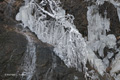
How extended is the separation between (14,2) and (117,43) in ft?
21.6

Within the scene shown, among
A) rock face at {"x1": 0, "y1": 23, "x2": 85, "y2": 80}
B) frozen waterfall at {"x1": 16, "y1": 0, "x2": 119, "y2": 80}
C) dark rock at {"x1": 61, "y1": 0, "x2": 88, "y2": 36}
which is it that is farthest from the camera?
dark rock at {"x1": 61, "y1": 0, "x2": 88, "y2": 36}

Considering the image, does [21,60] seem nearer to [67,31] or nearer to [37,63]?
[37,63]

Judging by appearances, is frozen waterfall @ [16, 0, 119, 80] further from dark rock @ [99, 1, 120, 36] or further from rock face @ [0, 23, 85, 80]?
rock face @ [0, 23, 85, 80]

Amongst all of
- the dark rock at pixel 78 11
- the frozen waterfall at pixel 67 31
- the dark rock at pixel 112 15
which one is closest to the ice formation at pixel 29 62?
the frozen waterfall at pixel 67 31

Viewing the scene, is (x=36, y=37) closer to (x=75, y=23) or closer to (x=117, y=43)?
(x=75, y=23)

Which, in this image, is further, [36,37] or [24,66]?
[36,37]

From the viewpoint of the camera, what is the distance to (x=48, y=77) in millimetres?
6840

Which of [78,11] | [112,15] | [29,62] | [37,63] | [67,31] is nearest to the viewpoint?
[37,63]

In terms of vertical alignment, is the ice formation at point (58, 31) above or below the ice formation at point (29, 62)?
above

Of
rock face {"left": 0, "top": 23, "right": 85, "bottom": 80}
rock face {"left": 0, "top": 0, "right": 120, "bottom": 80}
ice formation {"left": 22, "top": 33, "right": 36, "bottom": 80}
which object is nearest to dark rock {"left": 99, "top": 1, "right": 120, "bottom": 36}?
rock face {"left": 0, "top": 0, "right": 120, "bottom": 80}

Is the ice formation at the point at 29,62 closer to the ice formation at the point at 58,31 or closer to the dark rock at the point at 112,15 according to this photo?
the ice formation at the point at 58,31

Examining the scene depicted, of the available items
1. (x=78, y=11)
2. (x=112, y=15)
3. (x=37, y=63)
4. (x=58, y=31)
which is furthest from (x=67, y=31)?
(x=112, y=15)

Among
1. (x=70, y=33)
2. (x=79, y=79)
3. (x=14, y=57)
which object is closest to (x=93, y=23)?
(x=70, y=33)

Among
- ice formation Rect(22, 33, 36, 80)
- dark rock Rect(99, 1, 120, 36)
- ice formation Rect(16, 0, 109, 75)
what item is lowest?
ice formation Rect(22, 33, 36, 80)
